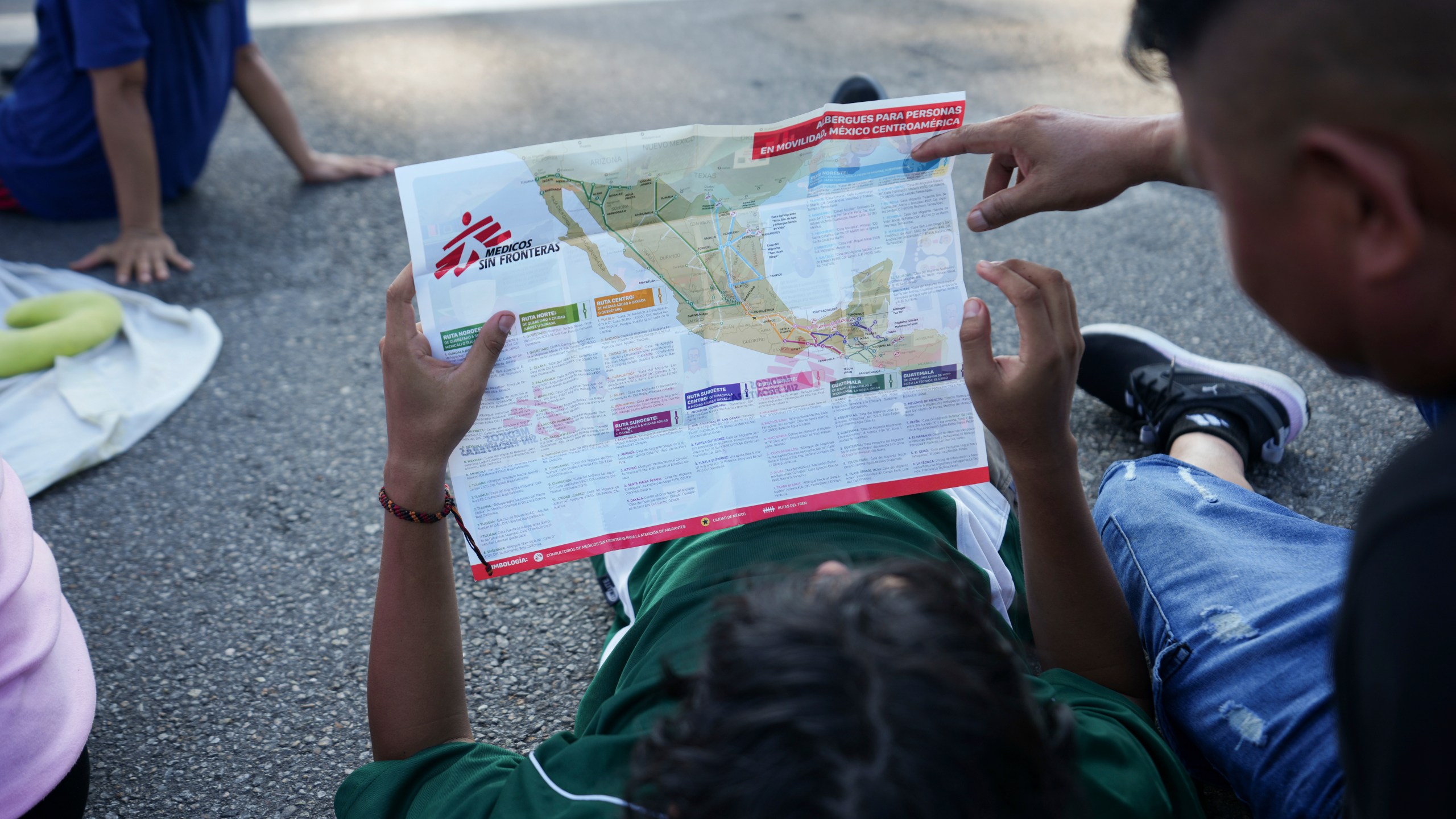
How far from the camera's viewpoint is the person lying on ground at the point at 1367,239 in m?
0.51

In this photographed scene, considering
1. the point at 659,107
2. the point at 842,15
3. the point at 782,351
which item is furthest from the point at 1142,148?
the point at 842,15

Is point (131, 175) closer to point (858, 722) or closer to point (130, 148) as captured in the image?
point (130, 148)

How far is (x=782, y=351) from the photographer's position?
116 centimetres

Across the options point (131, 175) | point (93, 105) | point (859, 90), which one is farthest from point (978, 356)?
point (93, 105)

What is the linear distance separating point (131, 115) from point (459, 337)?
7.08ft

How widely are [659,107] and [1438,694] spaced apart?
11.0ft

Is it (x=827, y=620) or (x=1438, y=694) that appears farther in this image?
(x=827, y=620)

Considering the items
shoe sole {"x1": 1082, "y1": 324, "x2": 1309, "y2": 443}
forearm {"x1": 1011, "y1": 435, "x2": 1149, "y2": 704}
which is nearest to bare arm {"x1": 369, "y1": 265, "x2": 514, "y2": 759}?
forearm {"x1": 1011, "y1": 435, "x2": 1149, "y2": 704}

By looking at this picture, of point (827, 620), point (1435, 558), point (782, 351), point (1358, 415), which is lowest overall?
point (1358, 415)

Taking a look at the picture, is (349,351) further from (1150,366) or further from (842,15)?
(842,15)

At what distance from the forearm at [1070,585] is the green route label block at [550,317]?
0.52 meters

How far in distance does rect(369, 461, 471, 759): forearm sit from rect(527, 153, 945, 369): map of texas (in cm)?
33

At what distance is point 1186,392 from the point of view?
1763 mm

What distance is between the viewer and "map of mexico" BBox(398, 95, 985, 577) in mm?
1061
